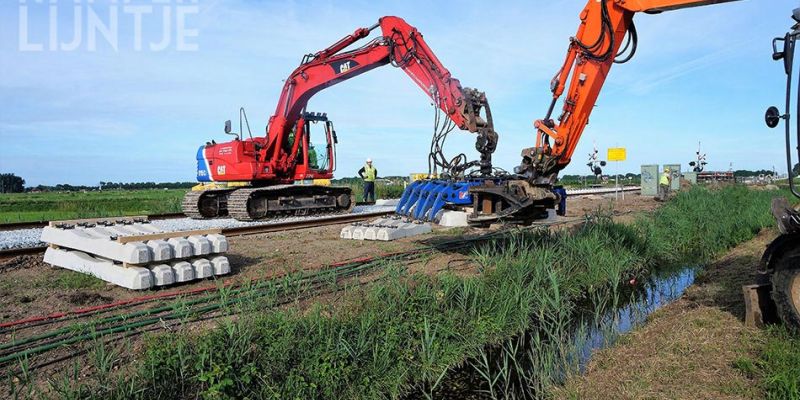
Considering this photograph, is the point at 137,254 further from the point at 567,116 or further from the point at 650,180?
the point at 650,180

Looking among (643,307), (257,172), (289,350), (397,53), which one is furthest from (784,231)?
(257,172)

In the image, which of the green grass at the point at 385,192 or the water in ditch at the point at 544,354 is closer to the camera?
the water in ditch at the point at 544,354

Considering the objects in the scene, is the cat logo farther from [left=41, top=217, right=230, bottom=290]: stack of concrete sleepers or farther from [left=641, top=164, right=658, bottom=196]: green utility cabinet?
[left=641, top=164, right=658, bottom=196]: green utility cabinet

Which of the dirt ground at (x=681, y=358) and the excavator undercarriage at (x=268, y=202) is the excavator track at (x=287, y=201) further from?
the dirt ground at (x=681, y=358)

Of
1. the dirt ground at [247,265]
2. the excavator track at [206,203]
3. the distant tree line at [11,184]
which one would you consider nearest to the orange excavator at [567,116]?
the dirt ground at [247,265]

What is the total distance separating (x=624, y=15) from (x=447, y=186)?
314 centimetres

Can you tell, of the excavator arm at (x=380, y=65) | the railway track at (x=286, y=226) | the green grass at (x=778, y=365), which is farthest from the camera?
the railway track at (x=286, y=226)

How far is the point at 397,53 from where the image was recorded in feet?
37.7

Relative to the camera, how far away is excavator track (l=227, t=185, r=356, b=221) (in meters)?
14.0

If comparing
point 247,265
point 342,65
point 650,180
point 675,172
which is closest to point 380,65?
point 342,65

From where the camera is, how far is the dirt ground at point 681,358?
4.08 m

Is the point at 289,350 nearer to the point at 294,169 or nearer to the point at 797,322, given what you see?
the point at 797,322

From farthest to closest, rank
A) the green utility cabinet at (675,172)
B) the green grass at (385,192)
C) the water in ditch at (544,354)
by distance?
the green utility cabinet at (675,172)
the green grass at (385,192)
the water in ditch at (544,354)

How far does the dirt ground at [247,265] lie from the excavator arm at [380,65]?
7.79 feet
